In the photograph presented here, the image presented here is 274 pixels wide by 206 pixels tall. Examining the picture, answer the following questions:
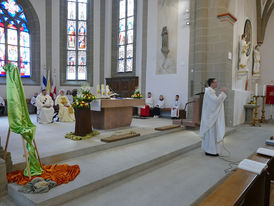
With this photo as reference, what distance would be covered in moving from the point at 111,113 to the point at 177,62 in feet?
15.4

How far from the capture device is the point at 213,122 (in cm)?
470

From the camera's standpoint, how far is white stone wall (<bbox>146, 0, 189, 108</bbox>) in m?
9.80

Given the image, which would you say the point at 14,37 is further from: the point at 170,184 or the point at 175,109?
the point at 170,184

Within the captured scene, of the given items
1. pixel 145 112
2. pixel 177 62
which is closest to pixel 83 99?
pixel 145 112

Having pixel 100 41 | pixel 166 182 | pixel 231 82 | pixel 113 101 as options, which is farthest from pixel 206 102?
pixel 100 41

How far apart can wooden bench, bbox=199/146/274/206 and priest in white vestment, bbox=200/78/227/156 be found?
2.19 m

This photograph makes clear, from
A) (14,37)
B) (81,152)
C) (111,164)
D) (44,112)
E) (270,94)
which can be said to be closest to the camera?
(111,164)

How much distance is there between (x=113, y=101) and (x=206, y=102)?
9.16 ft

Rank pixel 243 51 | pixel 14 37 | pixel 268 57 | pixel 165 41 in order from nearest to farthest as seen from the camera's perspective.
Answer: pixel 243 51 → pixel 165 41 → pixel 14 37 → pixel 268 57

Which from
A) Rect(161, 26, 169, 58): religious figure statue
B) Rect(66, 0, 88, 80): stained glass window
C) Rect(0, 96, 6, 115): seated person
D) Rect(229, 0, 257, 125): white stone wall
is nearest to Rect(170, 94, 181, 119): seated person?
Rect(161, 26, 169, 58): religious figure statue

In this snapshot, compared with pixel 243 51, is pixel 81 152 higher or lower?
lower

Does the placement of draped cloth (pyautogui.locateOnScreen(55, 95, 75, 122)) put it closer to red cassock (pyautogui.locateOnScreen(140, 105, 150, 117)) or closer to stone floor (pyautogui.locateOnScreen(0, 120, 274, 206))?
red cassock (pyautogui.locateOnScreen(140, 105, 150, 117))

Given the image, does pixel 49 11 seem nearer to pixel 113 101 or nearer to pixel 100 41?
pixel 100 41

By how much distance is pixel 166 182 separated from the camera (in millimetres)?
3373
